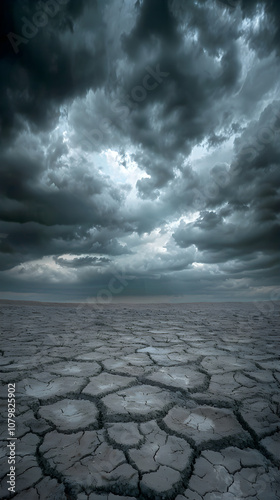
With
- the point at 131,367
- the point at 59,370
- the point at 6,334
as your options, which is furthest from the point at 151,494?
the point at 6,334

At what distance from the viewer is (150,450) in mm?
1028

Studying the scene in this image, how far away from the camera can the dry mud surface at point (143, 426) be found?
34.2 inches

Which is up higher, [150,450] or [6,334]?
[6,334]

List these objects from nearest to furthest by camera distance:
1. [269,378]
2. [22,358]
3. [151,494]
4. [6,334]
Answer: [151,494], [269,378], [22,358], [6,334]

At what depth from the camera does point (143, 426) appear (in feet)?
3.92

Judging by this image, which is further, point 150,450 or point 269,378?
point 269,378

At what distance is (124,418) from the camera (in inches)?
49.5

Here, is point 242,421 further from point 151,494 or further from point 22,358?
point 22,358

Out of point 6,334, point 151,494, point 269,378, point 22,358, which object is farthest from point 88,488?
point 6,334

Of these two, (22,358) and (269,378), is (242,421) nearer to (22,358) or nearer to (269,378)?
Result: (269,378)

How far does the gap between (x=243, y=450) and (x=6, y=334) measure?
3443 millimetres

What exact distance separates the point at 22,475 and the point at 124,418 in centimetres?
51

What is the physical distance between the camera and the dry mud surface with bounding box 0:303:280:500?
0.87 metres

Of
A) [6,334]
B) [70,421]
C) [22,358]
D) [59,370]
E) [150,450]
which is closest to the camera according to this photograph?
[150,450]
